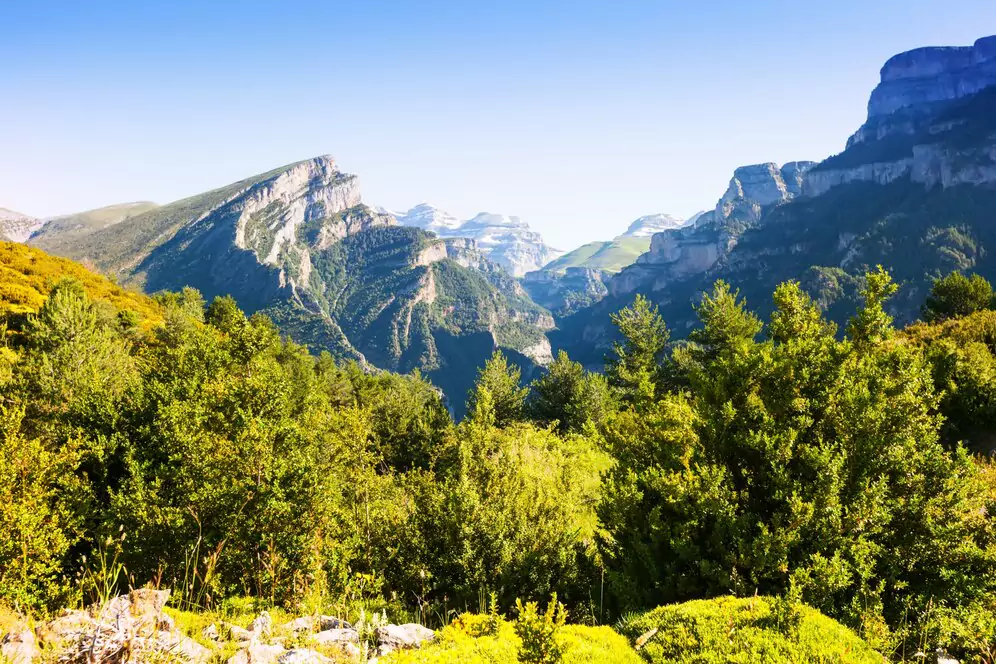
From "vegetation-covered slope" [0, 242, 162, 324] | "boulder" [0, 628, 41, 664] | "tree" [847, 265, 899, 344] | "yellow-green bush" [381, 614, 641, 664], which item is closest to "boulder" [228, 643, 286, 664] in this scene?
"yellow-green bush" [381, 614, 641, 664]

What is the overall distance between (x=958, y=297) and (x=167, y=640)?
222ft

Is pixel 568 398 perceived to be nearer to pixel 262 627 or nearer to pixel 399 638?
pixel 399 638

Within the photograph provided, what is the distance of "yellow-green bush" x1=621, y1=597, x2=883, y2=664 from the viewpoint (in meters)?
7.39

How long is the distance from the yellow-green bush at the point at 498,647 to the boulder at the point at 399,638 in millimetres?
312

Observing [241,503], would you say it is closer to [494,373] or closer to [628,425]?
[628,425]

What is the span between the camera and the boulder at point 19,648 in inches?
194

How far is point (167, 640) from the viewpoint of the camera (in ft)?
17.8

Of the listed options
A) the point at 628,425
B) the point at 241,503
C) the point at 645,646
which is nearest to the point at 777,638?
the point at 645,646

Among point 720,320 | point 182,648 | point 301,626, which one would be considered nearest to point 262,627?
point 301,626

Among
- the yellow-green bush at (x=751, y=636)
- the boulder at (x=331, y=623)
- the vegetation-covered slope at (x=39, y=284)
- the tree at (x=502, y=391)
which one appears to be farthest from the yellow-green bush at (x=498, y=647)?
the vegetation-covered slope at (x=39, y=284)

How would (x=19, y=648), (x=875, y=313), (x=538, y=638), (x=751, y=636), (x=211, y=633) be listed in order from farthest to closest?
→ (x=875, y=313)
(x=751, y=636)
(x=211, y=633)
(x=538, y=638)
(x=19, y=648)

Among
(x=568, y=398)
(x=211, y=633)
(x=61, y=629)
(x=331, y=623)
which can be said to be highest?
(x=61, y=629)

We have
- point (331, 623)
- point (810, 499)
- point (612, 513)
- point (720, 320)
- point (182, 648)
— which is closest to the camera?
point (182, 648)

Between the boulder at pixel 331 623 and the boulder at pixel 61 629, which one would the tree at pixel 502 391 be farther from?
the boulder at pixel 61 629
